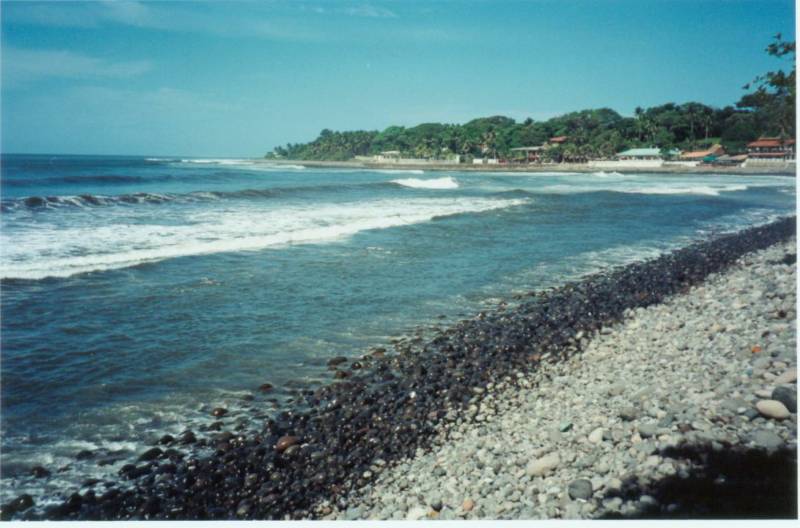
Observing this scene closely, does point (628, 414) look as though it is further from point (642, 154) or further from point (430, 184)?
point (642, 154)

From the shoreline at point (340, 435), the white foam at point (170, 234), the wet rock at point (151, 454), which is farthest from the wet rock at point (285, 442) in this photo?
the white foam at point (170, 234)

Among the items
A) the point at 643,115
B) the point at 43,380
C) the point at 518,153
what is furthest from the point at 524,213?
the point at 518,153

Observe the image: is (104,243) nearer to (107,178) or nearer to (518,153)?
(107,178)

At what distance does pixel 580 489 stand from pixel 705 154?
189 feet

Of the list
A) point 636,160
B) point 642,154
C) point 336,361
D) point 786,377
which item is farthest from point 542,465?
point 642,154

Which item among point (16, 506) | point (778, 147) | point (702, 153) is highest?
point (702, 153)

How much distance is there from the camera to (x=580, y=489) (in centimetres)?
262

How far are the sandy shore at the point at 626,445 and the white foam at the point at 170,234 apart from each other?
22.1ft

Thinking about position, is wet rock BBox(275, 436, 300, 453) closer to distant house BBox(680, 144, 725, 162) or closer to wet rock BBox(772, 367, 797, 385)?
wet rock BBox(772, 367, 797, 385)

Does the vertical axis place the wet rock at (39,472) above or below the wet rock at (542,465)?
below

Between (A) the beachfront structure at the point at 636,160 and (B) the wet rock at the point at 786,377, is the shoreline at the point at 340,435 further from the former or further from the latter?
(A) the beachfront structure at the point at 636,160

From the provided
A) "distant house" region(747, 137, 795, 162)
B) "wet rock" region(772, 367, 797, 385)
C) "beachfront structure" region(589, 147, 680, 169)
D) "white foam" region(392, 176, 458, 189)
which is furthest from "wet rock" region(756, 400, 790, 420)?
"beachfront structure" region(589, 147, 680, 169)

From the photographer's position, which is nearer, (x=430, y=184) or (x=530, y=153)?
(x=430, y=184)

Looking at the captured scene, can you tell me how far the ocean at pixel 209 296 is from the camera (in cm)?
384
